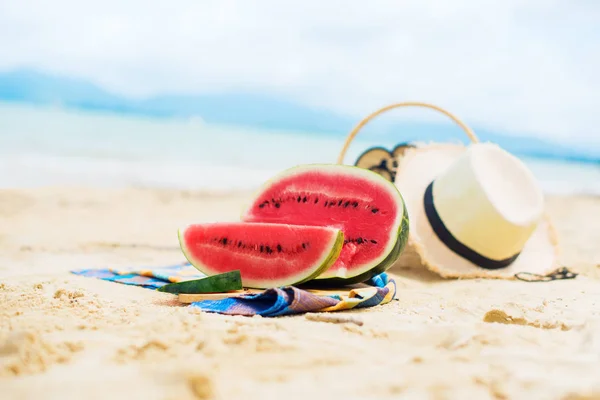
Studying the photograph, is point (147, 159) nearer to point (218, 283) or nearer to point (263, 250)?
point (263, 250)

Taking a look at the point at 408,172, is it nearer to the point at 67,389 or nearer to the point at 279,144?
the point at 67,389

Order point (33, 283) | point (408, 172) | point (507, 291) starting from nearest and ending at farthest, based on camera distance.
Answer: point (33, 283) < point (507, 291) < point (408, 172)

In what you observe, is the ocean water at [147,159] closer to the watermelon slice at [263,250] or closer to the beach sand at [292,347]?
the watermelon slice at [263,250]

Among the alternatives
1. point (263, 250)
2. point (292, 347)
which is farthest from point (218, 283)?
point (292, 347)

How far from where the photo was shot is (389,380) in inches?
48.3

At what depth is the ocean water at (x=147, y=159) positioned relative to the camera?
7686 millimetres

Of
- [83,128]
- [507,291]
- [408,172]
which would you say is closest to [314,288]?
[507,291]

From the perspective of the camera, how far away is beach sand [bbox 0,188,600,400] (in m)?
1.18

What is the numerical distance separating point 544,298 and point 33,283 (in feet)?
6.94

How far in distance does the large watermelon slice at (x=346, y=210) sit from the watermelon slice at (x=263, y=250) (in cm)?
12

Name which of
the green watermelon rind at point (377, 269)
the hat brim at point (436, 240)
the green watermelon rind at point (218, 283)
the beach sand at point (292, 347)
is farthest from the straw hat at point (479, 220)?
the green watermelon rind at point (218, 283)

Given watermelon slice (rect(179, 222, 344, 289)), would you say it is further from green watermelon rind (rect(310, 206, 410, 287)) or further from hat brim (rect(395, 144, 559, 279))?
hat brim (rect(395, 144, 559, 279))

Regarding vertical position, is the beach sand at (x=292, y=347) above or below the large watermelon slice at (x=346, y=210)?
below

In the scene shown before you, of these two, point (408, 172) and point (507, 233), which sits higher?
Result: point (408, 172)
